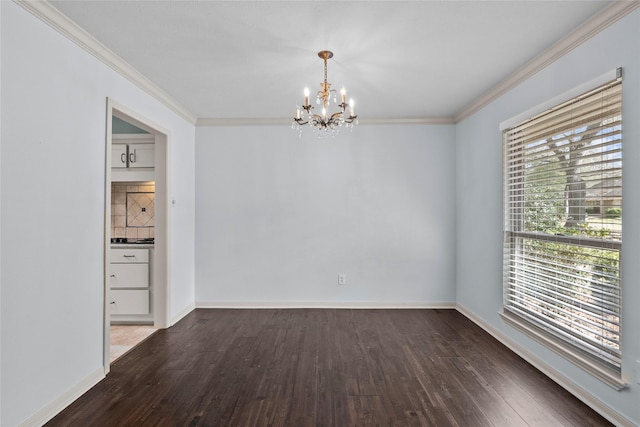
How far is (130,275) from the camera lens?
14.3ft

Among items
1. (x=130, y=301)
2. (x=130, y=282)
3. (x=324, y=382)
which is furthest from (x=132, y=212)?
(x=324, y=382)

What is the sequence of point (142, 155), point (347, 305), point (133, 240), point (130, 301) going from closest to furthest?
point (130, 301), point (142, 155), point (133, 240), point (347, 305)

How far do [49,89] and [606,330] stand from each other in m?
3.89

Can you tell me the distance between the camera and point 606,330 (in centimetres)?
239

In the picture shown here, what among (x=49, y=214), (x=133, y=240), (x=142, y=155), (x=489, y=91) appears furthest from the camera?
(x=133, y=240)

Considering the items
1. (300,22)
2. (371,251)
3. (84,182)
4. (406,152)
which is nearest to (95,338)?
(84,182)

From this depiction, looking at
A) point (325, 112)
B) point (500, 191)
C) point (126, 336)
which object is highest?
point (325, 112)

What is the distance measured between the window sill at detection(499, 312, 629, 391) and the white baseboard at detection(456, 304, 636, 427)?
158mm

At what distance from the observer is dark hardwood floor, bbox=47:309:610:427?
2.40m

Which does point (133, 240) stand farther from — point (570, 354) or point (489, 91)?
point (570, 354)

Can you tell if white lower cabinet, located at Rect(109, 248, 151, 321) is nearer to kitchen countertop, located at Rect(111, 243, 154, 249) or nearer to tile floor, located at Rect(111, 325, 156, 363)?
kitchen countertop, located at Rect(111, 243, 154, 249)

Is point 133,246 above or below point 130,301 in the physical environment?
above

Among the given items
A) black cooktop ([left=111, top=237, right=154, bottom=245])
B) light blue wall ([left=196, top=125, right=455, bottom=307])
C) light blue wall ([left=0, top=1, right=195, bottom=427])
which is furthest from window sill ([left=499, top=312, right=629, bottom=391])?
black cooktop ([left=111, top=237, right=154, bottom=245])

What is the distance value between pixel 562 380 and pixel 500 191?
70.2 inches
